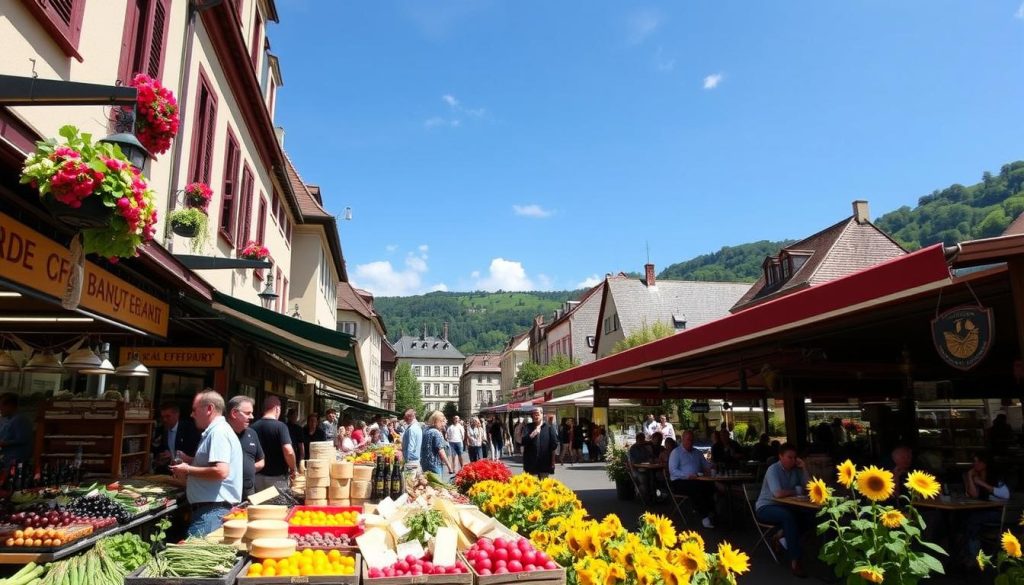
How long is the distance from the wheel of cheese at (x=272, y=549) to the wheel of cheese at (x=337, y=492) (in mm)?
2447

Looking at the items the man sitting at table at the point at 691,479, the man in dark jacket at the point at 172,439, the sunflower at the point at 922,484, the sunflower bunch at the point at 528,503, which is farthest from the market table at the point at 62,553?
the man sitting at table at the point at 691,479

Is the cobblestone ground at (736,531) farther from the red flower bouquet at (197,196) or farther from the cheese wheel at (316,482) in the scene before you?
the red flower bouquet at (197,196)

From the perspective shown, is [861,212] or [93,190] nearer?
[93,190]

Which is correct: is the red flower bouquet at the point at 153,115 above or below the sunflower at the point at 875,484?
above

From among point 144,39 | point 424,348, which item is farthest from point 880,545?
point 424,348

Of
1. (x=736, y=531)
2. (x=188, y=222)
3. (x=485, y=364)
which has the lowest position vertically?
(x=736, y=531)

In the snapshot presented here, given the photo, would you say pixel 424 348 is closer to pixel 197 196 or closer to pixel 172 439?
pixel 172 439

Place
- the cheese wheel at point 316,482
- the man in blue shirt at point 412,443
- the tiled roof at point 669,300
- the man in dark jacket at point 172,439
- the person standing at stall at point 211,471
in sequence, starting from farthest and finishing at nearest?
the tiled roof at point 669,300, the man in blue shirt at point 412,443, the man in dark jacket at point 172,439, the cheese wheel at point 316,482, the person standing at stall at point 211,471

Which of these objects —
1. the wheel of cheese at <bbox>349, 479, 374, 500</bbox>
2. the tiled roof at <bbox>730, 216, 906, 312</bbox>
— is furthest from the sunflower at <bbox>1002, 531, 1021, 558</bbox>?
the tiled roof at <bbox>730, 216, 906, 312</bbox>

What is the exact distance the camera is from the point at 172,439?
9133mm

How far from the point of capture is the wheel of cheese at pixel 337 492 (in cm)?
637

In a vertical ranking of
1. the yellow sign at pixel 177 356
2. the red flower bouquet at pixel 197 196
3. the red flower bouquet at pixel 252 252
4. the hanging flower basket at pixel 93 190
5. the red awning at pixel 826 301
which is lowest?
the yellow sign at pixel 177 356

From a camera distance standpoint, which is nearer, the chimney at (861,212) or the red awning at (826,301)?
the red awning at (826,301)

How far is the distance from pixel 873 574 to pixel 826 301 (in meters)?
2.90
